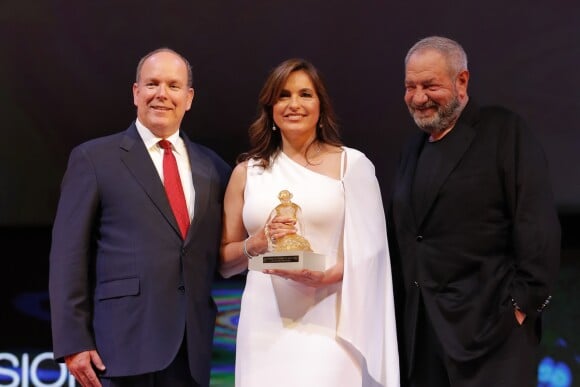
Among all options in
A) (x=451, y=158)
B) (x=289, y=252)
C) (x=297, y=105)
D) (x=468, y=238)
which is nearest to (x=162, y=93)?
(x=297, y=105)

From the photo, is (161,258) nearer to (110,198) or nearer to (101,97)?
(110,198)

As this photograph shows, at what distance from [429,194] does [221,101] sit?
1.64m

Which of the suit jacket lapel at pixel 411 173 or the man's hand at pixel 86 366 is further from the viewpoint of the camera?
the suit jacket lapel at pixel 411 173

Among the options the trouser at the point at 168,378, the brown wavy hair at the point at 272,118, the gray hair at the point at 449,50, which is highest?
the gray hair at the point at 449,50

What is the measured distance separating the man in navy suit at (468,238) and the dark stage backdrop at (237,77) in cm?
111

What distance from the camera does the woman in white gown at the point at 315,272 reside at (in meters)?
3.03

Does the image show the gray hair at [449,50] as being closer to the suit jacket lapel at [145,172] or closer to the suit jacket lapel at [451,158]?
the suit jacket lapel at [451,158]

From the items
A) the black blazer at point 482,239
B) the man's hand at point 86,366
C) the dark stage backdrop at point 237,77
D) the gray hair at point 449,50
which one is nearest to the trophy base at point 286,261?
the black blazer at point 482,239

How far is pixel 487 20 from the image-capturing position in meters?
4.26

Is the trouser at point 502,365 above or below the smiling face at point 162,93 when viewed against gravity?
below

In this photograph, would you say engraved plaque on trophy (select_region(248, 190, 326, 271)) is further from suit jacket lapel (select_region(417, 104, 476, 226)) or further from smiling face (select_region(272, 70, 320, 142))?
suit jacket lapel (select_region(417, 104, 476, 226))

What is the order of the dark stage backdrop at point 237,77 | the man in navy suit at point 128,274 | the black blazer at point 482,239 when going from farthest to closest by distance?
1. the dark stage backdrop at point 237,77
2. the man in navy suit at point 128,274
3. the black blazer at point 482,239

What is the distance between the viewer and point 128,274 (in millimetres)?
3078

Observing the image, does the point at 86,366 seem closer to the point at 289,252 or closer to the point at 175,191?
the point at 175,191
